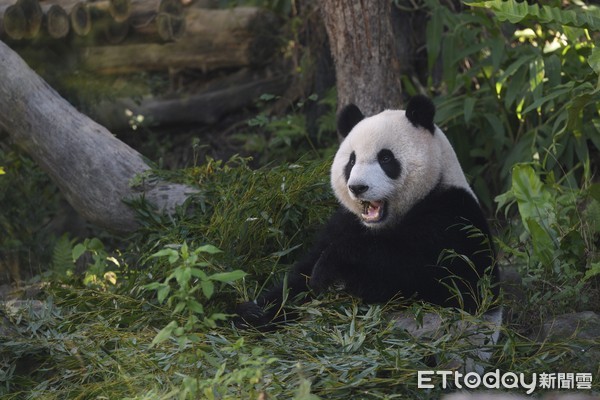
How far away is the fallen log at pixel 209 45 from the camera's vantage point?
818cm

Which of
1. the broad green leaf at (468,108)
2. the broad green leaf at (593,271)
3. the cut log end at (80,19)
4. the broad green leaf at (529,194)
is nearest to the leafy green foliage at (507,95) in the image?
the broad green leaf at (468,108)

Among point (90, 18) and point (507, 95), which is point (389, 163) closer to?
point (507, 95)

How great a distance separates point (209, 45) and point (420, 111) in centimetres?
429

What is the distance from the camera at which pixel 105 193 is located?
18.4ft

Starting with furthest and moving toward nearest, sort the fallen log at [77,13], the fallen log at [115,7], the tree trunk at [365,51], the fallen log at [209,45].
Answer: the fallen log at [209,45] → the fallen log at [115,7] → the fallen log at [77,13] → the tree trunk at [365,51]

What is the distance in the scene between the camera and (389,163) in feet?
14.2

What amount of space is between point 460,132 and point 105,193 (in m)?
2.83

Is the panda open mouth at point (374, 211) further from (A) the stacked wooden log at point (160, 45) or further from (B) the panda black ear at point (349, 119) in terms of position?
(A) the stacked wooden log at point (160, 45)

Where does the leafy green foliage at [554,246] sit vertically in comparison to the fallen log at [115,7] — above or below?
below

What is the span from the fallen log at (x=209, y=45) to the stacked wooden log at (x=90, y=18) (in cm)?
25

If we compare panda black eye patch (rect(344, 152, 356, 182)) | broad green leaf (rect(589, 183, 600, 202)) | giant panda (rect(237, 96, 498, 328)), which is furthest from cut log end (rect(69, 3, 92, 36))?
broad green leaf (rect(589, 183, 600, 202))

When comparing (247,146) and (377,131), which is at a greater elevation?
(377,131)

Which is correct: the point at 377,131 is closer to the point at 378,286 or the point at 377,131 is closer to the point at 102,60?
the point at 378,286

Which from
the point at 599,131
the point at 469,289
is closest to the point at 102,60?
the point at 599,131
